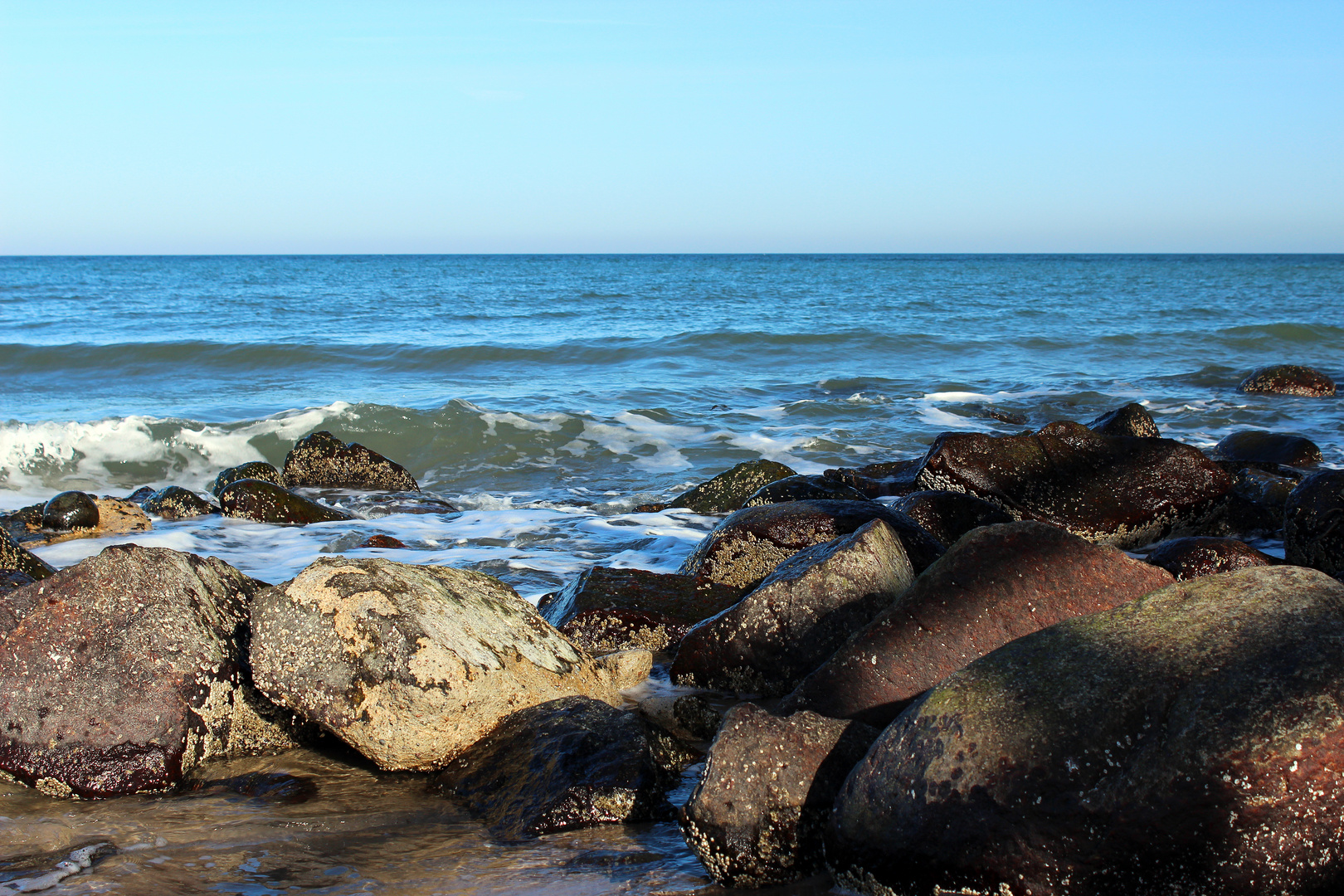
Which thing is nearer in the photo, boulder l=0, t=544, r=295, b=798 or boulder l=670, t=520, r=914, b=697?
boulder l=0, t=544, r=295, b=798

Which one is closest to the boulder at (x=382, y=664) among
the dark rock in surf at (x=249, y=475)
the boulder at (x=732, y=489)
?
the boulder at (x=732, y=489)

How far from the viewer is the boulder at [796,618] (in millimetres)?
3842

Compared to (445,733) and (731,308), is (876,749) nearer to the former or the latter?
(445,733)

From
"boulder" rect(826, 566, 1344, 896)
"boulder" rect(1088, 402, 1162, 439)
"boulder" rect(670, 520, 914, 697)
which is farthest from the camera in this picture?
"boulder" rect(1088, 402, 1162, 439)

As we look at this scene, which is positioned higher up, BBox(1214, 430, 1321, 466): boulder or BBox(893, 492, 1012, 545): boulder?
BBox(893, 492, 1012, 545): boulder

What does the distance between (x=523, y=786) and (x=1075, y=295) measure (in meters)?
41.5

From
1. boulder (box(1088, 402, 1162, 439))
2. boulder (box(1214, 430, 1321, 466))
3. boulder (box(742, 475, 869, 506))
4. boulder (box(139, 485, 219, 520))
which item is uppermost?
boulder (box(1088, 402, 1162, 439))

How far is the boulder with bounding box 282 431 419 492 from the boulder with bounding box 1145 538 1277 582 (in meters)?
6.34

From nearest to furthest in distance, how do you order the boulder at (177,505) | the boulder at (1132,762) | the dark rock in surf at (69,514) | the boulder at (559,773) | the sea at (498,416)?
the boulder at (1132,762) < the sea at (498,416) < the boulder at (559,773) < the dark rock in surf at (69,514) < the boulder at (177,505)

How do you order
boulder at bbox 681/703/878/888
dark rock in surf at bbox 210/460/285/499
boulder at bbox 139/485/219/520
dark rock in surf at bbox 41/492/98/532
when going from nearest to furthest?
boulder at bbox 681/703/878/888 → dark rock in surf at bbox 41/492/98/532 → boulder at bbox 139/485/219/520 → dark rock in surf at bbox 210/460/285/499

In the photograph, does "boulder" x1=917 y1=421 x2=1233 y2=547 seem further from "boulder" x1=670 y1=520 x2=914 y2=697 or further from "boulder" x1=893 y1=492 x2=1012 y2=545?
"boulder" x1=670 y1=520 x2=914 y2=697

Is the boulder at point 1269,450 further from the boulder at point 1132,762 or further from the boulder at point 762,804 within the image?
the boulder at point 762,804

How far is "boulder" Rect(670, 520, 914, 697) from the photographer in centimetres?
384

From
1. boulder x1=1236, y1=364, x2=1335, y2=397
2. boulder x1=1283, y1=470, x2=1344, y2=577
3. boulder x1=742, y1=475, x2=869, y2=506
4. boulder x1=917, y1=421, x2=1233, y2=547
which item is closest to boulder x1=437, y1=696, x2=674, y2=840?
boulder x1=742, y1=475, x2=869, y2=506
